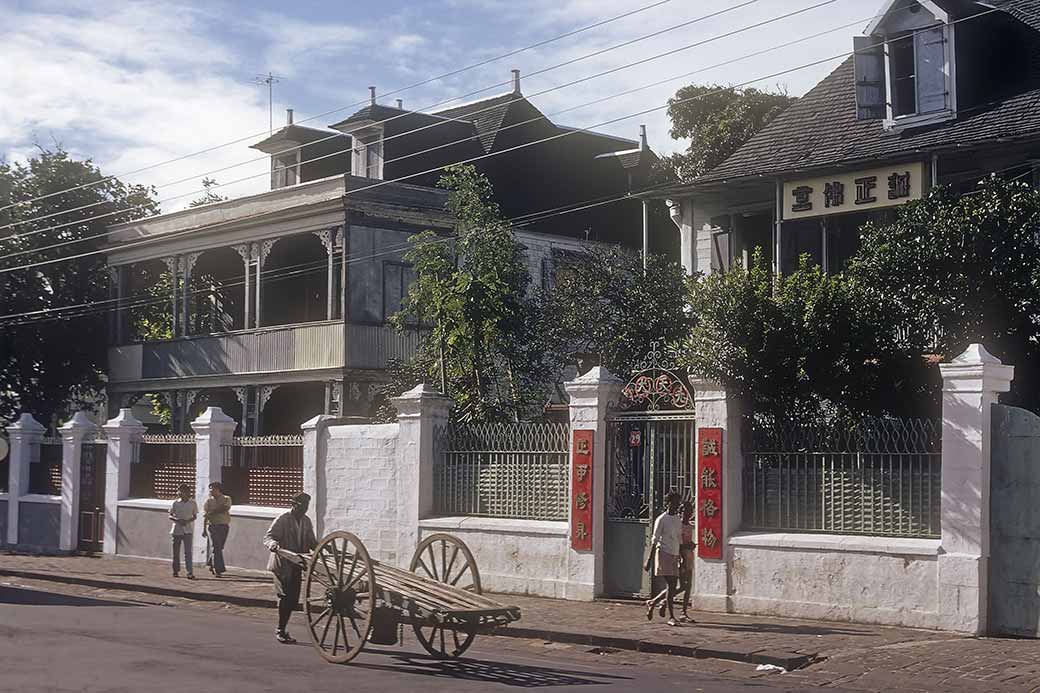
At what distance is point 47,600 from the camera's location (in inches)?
714

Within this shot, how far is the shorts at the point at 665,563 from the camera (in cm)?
1480

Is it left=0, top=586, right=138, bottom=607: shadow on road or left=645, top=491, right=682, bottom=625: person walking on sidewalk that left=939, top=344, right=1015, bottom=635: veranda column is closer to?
left=645, top=491, right=682, bottom=625: person walking on sidewalk

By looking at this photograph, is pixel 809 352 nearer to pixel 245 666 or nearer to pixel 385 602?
pixel 385 602

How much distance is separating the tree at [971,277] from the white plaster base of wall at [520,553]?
508 cm

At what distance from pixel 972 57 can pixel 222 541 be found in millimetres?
14114

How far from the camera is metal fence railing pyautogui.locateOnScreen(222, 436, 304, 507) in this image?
2192 centimetres

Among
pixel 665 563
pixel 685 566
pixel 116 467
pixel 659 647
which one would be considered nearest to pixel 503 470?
pixel 685 566

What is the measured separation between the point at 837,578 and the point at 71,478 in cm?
1706

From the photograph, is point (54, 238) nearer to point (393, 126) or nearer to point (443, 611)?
point (393, 126)

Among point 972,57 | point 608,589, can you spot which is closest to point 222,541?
point 608,589

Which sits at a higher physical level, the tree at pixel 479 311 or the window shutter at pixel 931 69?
the window shutter at pixel 931 69

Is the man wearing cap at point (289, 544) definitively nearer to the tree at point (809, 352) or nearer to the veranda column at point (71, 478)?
the tree at point (809, 352)

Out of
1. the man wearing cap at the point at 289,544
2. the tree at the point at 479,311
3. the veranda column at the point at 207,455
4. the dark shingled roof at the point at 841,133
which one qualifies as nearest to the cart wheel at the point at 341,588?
the man wearing cap at the point at 289,544

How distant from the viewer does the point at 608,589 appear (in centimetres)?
1734
